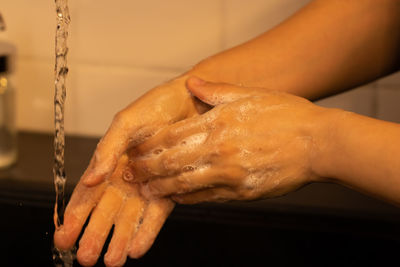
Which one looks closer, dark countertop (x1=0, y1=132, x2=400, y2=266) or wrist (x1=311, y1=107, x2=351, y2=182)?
wrist (x1=311, y1=107, x2=351, y2=182)

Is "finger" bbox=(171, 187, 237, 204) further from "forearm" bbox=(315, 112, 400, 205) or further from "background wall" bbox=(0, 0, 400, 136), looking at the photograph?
"background wall" bbox=(0, 0, 400, 136)

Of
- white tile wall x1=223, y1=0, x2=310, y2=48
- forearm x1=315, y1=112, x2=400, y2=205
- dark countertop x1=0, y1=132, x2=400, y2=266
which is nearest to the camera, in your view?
forearm x1=315, y1=112, x2=400, y2=205

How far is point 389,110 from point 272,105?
406 mm

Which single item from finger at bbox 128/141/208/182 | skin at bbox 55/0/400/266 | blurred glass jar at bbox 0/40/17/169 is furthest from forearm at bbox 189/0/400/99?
blurred glass jar at bbox 0/40/17/169

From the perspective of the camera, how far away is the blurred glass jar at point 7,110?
1.04m

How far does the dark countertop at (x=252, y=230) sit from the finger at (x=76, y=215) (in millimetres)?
222

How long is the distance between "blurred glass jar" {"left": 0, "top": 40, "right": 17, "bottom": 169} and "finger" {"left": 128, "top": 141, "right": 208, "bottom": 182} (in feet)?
1.42

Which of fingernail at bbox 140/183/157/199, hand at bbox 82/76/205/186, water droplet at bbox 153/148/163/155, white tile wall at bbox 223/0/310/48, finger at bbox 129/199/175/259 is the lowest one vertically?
finger at bbox 129/199/175/259

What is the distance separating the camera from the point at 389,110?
1.03 metres

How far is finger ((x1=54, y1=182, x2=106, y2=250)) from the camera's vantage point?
713mm

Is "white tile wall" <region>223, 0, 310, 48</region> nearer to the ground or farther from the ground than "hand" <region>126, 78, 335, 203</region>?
farther from the ground

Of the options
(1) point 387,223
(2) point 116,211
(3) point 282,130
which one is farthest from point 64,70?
(1) point 387,223

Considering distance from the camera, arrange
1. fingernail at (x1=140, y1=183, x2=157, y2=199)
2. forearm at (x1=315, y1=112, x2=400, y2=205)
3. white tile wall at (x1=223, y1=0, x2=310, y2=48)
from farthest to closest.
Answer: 1. white tile wall at (x1=223, y1=0, x2=310, y2=48)
2. fingernail at (x1=140, y1=183, x2=157, y2=199)
3. forearm at (x1=315, y1=112, x2=400, y2=205)

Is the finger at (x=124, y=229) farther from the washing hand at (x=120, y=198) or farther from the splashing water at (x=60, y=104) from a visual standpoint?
the splashing water at (x=60, y=104)
